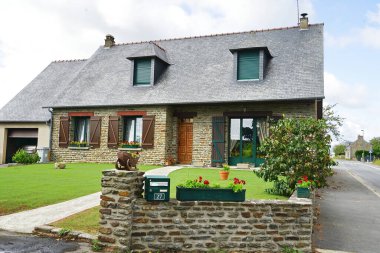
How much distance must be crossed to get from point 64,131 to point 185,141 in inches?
267

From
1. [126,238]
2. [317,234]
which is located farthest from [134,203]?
[317,234]

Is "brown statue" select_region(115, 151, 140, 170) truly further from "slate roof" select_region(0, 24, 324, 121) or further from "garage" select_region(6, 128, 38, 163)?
"garage" select_region(6, 128, 38, 163)

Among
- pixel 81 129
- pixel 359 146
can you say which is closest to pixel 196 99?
pixel 81 129

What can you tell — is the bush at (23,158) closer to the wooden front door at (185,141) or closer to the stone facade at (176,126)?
the stone facade at (176,126)

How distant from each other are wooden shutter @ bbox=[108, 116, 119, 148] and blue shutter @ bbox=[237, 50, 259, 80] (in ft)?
21.4

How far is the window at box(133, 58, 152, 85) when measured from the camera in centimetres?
1703

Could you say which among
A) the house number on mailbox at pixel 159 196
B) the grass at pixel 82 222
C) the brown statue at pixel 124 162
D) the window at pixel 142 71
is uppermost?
the window at pixel 142 71

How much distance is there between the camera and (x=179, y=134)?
1598cm

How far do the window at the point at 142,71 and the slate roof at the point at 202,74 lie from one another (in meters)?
0.38

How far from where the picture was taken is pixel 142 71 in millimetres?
17188

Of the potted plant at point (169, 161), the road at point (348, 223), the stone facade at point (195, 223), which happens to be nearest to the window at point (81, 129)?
the potted plant at point (169, 161)

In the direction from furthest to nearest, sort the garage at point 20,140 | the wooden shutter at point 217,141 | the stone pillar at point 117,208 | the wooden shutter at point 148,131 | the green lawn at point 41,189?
1. the garage at point 20,140
2. the wooden shutter at point 148,131
3. the wooden shutter at point 217,141
4. the green lawn at point 41,189
5. the stone pillar at point 117,208

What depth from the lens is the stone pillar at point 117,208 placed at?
482 centimetres

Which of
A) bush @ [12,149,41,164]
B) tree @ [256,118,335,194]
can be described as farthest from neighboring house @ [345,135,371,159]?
tree @ [256,118,335,194]
